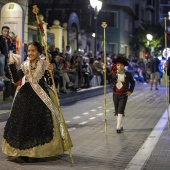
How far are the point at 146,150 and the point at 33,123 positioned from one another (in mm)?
2475

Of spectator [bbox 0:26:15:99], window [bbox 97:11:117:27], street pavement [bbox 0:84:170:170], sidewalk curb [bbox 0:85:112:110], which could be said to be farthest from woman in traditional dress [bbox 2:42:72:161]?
window [bbox 97:11:117:27]

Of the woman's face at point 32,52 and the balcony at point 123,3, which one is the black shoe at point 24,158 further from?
the balcony at point 123,3

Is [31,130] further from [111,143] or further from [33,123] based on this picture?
[111,143]

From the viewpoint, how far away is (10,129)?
8.42 metres

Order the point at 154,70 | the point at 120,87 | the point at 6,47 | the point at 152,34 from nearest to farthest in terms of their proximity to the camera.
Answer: the point at 120,87 → the point at 6,47 → the point at 154,70 → the point at 152,34

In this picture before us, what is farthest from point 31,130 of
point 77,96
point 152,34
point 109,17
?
point 152,34

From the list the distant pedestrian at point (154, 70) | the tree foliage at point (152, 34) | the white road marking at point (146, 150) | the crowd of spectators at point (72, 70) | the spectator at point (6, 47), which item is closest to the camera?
the white road marking at point (146, 150)

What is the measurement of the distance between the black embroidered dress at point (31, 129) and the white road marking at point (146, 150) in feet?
3.74

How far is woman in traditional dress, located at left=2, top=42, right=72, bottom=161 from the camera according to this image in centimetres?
828

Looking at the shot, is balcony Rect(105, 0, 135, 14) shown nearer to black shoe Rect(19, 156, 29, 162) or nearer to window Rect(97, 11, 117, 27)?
window Rect(97, 11, 117, 27)

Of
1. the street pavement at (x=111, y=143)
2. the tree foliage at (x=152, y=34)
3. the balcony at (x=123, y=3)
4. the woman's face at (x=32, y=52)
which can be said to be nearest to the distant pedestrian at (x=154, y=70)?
the street pavement at (x=111, y=143)

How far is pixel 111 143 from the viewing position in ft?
35.1

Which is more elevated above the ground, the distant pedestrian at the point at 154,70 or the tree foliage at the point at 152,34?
the tree foliage at the point at 152,34

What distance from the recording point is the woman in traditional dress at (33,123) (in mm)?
8281
